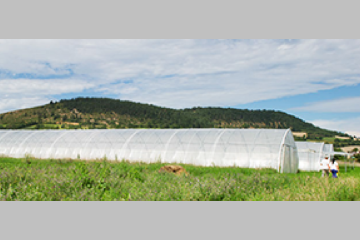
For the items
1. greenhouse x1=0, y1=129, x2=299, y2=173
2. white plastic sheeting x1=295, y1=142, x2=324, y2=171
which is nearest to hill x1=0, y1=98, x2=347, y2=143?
white plastic sheeting x1=295, y1=142, x2=324, y2=171

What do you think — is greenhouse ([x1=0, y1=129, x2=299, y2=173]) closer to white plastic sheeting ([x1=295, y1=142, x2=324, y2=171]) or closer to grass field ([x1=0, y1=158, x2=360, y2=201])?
white plastic sheeting ([x1=295, y1=142, x2=324, y2=171])

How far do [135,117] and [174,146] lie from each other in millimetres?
58300

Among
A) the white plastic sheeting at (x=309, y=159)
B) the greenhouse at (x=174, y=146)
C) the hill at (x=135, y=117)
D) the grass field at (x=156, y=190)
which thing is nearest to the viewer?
the grass field at (x=156, y=190)

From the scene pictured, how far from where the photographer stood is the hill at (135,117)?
8075cm

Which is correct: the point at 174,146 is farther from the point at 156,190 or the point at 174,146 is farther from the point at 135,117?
the point at 135,117

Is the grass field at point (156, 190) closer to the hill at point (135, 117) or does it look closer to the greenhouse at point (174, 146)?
the greenhouse at point (174, 146)

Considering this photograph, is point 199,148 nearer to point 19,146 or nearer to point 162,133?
point 162,133

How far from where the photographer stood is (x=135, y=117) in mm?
85500

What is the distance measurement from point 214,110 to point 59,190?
88.7m

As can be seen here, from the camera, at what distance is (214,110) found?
98938 millimetres

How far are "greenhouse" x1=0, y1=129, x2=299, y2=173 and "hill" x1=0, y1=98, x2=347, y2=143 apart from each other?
42732 millimetres

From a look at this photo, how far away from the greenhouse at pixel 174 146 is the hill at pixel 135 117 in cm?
4273

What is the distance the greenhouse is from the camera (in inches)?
1001

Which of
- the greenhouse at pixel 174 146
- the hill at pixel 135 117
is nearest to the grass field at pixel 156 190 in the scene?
the greenhouse at pixel 174 146
